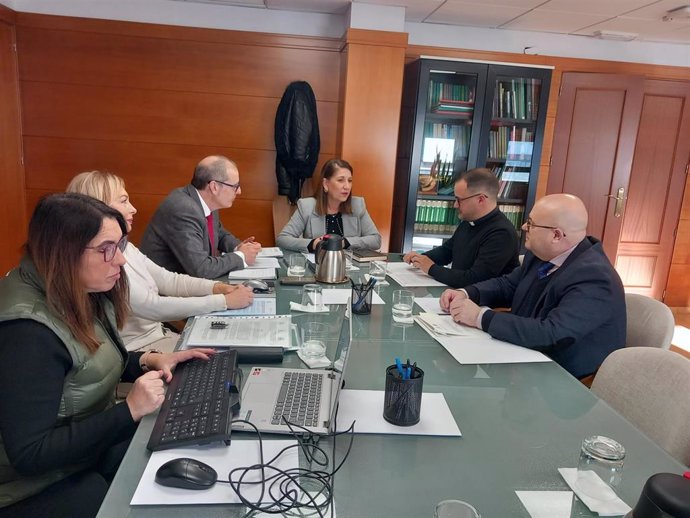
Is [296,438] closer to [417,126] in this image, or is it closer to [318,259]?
[318,259]

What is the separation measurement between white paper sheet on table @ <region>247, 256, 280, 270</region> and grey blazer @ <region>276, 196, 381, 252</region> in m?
0.30

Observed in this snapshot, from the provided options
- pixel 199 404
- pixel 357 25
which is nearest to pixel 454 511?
pixel 199 404

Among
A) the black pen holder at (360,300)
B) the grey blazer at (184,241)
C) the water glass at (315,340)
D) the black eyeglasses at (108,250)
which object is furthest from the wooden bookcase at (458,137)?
the black eyeglasses at (108,250)

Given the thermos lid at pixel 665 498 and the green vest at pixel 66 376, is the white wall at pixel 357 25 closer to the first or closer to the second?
the green vest at pixel 66 376

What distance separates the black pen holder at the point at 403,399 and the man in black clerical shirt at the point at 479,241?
1366 millimetres

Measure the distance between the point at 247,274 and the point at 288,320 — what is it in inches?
28.8

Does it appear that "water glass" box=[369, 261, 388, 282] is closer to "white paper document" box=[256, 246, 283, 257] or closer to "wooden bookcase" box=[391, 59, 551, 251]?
"white paper document" box=[256, 246, 283, 257]

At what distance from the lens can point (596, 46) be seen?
14.7 ft

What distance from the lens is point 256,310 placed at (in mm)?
1858

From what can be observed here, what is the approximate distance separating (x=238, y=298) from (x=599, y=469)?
1275mm

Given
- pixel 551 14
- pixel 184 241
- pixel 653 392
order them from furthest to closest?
pixel 551 14 < pixel 184 241 < pixel 653 392

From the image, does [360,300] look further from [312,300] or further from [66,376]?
[66,376]

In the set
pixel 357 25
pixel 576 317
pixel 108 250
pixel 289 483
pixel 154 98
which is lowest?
pixel 289 483

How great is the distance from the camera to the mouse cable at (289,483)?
86 centimetres
